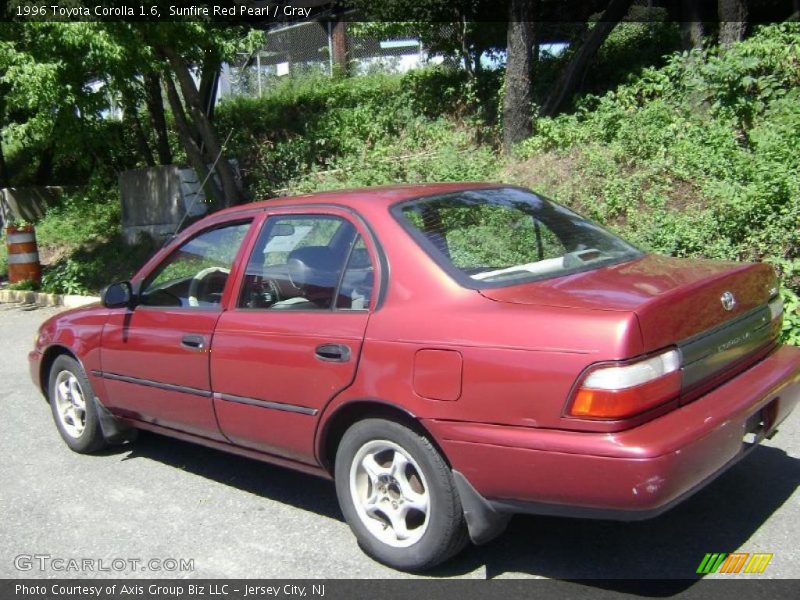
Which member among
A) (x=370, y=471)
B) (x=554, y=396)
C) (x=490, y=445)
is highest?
(x=554, y=396)

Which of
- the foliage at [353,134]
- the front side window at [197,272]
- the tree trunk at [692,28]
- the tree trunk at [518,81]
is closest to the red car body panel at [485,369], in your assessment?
the front side window at [197,272]

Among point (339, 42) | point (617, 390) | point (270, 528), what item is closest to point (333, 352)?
point (270, 528)

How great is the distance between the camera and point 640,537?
3.94m

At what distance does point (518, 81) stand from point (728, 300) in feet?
28.5

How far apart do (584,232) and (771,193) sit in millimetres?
3590

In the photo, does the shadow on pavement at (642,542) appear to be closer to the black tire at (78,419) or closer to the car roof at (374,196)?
the car roof at (374,196)

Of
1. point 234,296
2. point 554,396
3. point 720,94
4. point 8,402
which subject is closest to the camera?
point 554,396

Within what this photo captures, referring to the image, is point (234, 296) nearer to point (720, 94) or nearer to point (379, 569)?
point (379, 569)

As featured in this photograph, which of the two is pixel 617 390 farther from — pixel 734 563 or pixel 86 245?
pixel 86 245

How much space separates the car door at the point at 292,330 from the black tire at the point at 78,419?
1.48 metres

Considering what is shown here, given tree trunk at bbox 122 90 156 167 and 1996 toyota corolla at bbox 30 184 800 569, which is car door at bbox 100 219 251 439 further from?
tree trunk at bbox 122 90 156 167

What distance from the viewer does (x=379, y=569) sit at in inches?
150

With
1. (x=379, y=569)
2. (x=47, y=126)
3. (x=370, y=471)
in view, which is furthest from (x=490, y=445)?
(x=47, y=126)

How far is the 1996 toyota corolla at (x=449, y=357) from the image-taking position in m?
3.13
